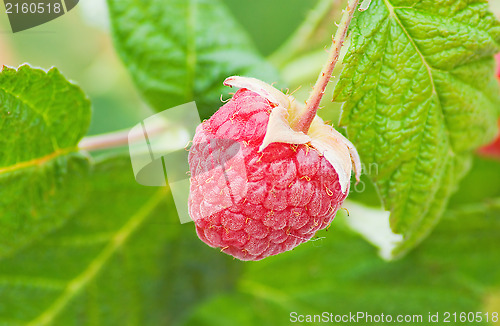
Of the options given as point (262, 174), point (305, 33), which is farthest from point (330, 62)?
point (305, 33)

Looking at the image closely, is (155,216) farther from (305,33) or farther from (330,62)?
(330,62)

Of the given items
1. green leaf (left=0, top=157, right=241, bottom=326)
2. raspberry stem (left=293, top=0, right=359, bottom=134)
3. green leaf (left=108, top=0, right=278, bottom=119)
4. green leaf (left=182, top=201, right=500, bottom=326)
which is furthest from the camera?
green leaf (left=182, top=201, right=500, bottom=326)

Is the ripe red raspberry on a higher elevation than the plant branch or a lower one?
higher

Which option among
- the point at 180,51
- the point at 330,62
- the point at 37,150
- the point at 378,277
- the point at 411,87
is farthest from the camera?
the point at 378,277

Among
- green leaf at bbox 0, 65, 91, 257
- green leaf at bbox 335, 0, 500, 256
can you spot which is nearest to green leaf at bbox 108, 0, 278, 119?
green leaf at bbox 0, 65, 91, 257

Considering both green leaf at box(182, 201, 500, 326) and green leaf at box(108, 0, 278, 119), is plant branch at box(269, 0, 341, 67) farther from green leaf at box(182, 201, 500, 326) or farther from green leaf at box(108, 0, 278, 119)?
green leaf at box(182, 201, 500, 326)

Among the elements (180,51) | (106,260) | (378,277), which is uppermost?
(180,51)

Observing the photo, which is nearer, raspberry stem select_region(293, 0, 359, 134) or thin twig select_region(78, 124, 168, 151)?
raspberry stem select_region(293, 0, 359, 134)

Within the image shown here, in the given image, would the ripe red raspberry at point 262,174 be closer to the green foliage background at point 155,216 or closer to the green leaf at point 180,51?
the green foliage background at point 155,216
